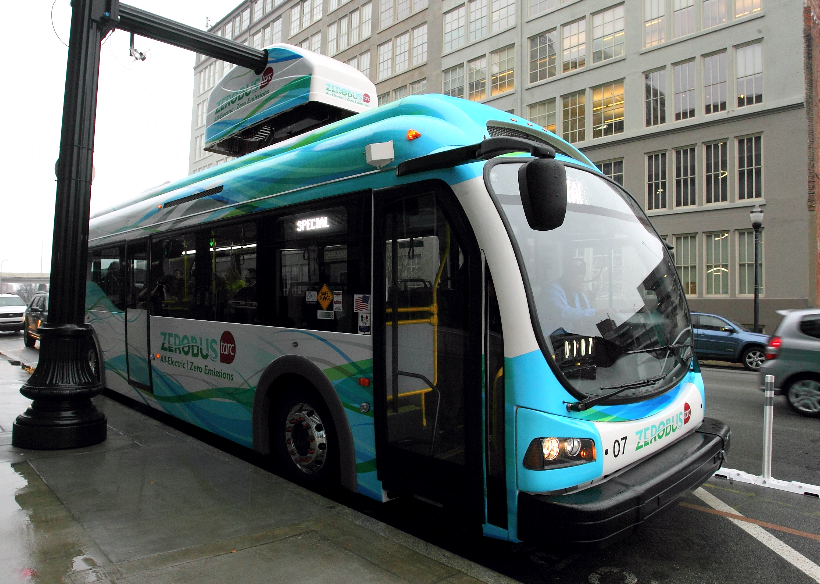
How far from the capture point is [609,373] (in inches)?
146

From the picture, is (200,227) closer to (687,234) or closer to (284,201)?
(284,201)

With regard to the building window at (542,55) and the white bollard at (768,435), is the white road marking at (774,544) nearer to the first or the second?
the white bollard at (768,435)

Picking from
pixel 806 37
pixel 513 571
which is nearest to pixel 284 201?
pixel 513 571

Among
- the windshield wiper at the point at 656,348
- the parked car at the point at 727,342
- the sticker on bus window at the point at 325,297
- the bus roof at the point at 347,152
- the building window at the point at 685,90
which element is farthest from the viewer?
the building window at the point at 685,90

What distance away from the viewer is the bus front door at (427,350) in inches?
142

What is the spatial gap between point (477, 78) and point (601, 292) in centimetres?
2987

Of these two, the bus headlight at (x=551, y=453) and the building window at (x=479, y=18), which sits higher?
the building window at (x=479, y=18)

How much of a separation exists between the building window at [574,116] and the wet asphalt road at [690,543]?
23.6m

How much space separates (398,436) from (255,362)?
1.96 m

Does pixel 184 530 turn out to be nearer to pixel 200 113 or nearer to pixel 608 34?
pixel 608 34

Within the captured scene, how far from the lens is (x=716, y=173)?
23.0m

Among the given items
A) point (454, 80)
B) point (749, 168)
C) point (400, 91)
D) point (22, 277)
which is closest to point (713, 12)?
point (749, 168)

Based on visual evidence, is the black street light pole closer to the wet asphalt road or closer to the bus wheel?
the bus wheel

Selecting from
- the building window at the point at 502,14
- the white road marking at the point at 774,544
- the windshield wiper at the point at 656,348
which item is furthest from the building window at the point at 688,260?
the windshield wiper at the point at 656,348
